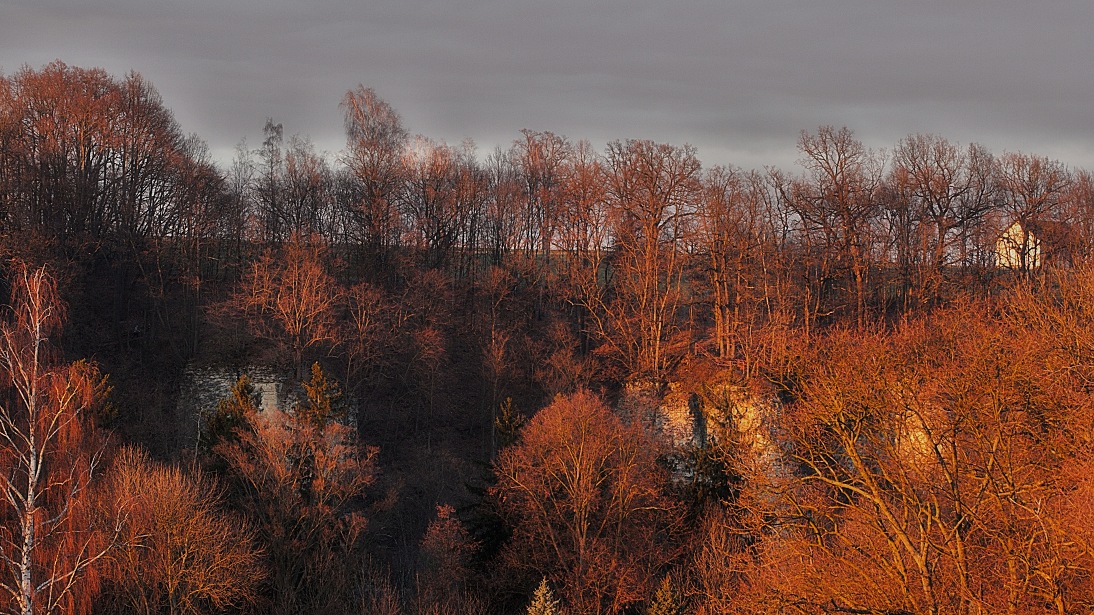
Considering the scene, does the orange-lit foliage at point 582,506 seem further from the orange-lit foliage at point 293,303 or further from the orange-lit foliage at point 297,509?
the orange-lit foliage at point 293,303

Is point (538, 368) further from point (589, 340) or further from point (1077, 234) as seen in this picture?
point (1077, 234)

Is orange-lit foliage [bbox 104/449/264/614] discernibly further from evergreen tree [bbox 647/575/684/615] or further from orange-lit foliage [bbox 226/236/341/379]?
orange-lit foliage [bbox 226/236/341/379]

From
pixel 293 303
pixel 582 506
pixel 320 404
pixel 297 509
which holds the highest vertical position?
pixel 293 303

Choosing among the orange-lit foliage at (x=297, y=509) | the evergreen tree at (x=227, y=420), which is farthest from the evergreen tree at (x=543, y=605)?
the evergreen tree at (x=227, y=420)

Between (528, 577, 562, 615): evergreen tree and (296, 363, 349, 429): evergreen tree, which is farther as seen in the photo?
(296, 363, 349, 429): evergreen tree

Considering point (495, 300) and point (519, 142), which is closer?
point (495, 300)

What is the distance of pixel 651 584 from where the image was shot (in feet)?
81.8

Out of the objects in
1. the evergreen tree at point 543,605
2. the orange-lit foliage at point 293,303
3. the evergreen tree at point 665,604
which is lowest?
the evergreen tree at point 665,604

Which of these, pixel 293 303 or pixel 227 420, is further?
pixel 293 303

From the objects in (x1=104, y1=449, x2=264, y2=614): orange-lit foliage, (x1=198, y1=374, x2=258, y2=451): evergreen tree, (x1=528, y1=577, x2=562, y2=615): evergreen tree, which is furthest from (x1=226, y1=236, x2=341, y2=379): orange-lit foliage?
(x1=528, y1=577, x2=562, y2=615): evergreen tree

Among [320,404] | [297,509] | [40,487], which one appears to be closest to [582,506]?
[297,509]

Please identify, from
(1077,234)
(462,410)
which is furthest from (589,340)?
(1077,234)

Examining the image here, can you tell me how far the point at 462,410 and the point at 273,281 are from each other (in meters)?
10.5

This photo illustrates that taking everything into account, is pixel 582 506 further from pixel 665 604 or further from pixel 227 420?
pixel 227 420
